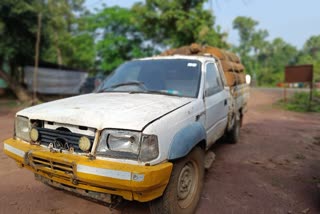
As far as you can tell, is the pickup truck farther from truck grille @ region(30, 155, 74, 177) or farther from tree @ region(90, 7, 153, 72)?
tree @ region(90, 7, 153, 72)

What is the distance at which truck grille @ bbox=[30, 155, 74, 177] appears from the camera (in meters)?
2.18

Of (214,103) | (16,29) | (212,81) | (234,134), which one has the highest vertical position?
(16,29)

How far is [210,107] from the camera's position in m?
3.50

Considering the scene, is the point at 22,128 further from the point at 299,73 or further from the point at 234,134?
the point at 299,73

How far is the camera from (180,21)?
55.6 ft

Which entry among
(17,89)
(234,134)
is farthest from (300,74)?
(17,89)

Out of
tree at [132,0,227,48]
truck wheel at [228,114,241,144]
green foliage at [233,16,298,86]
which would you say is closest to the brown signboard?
tree at [132,0,227,48]

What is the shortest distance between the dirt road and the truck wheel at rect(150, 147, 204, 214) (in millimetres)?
273

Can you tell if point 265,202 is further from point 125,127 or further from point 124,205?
point 125,127

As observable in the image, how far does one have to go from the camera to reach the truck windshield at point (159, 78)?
11.1 ft

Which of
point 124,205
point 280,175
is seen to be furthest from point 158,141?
point 280,175

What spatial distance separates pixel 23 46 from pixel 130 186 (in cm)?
1269

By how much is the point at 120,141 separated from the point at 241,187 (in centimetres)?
220

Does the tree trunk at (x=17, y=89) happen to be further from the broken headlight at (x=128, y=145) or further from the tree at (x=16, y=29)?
the broken headlight at (x=128, y=145)
